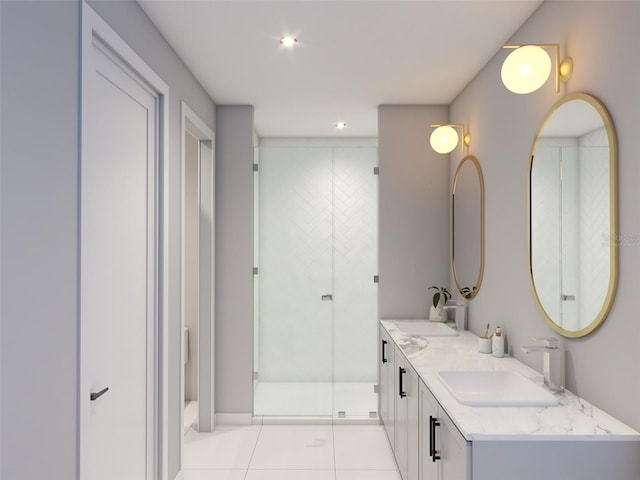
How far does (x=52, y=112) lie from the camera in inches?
60.6

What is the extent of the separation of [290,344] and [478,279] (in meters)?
1.69

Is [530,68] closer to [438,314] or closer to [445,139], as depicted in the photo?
[445,139]

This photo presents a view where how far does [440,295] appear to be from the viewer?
12.7 feet

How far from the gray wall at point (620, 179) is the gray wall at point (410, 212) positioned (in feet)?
2.64

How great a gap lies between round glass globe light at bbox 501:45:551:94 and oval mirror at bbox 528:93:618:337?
0.50 ft

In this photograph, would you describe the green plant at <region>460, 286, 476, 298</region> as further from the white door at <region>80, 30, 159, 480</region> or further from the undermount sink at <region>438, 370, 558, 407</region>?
the white door at <region>80, 30, 159, 480</region>

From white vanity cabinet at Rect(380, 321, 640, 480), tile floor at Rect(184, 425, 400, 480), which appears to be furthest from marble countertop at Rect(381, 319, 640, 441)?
tile floor at Rect(184, 425, 400, 480)

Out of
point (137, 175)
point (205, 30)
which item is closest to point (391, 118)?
point (205, 30)

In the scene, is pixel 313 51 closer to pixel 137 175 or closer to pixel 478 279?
pixel 137 175

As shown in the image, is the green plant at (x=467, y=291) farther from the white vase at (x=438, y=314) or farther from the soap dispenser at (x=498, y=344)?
the soap dispenser at (x=498, y=344)

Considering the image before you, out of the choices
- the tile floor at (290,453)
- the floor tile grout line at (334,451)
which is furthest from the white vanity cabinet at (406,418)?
the floor tile grout line at (334,451)

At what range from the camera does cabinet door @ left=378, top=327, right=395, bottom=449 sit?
3.30 m

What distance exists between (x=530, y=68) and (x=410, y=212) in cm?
205

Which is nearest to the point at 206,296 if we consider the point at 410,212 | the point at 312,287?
the point at 312,287
